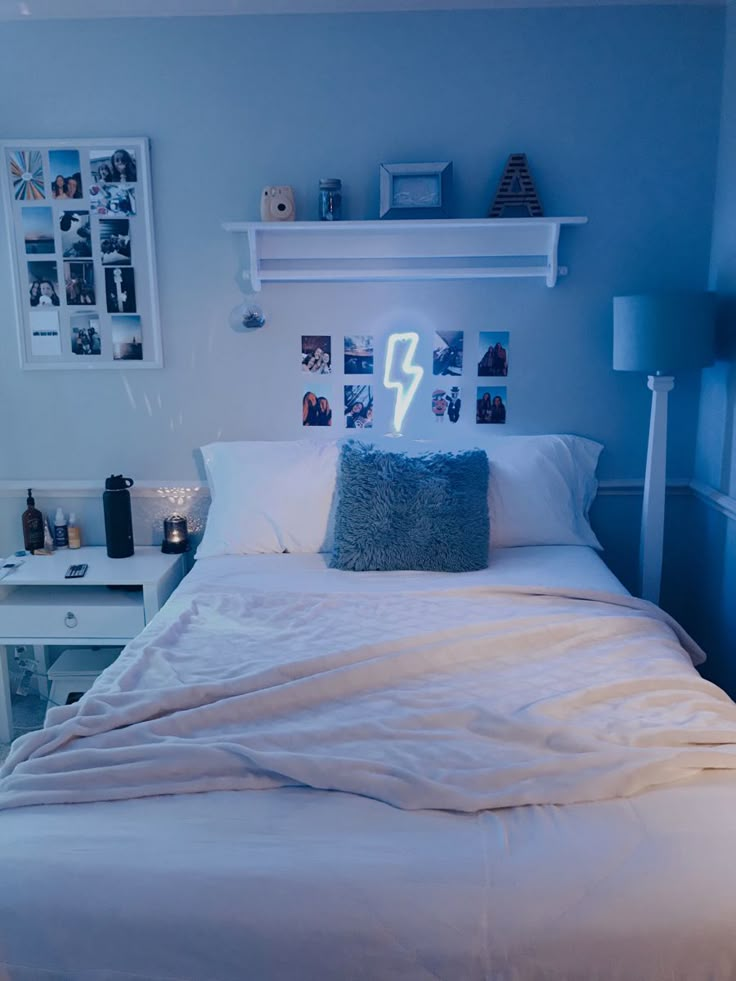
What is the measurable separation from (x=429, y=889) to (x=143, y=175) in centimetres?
246

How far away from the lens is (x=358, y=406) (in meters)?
2.99

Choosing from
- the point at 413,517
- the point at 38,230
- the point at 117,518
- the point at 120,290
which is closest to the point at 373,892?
the point at 413,517

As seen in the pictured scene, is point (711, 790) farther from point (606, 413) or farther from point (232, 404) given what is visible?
point (232, 404)

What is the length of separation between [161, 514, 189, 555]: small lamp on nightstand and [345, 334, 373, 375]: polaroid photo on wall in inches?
31.7

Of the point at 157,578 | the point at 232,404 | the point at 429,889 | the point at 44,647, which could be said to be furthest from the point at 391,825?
the point at 44,647

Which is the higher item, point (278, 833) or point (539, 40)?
point (539, 40)

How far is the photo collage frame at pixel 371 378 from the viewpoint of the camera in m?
2.93

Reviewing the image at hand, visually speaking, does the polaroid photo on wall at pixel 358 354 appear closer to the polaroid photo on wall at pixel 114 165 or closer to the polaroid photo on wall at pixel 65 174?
the polaroid photo on wall at pixel 114 165

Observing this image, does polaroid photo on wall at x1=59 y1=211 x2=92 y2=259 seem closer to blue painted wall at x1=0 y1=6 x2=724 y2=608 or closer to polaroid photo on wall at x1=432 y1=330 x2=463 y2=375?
blue painted wall at x1=0 y1=6 x2=724 y2=608

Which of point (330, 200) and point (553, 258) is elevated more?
point (330, 200)

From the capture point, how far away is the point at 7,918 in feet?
3.97

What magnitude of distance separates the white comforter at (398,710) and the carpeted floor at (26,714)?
A: 1.04 meters

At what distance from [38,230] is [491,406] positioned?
66.6 inches

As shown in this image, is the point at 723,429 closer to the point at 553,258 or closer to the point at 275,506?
the point at 553,258
